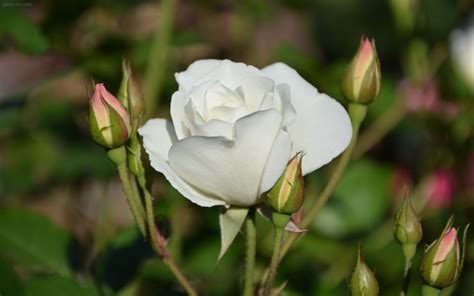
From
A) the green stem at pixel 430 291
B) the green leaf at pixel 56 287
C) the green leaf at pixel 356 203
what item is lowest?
the green leaf at pixel 356 203

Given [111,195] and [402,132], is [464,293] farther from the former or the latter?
[111,195]

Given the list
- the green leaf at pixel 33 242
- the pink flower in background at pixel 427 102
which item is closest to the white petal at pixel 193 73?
the green leaf at pixel 33 242

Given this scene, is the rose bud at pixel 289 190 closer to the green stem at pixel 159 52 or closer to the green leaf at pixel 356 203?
the green stem at pixel 159 52

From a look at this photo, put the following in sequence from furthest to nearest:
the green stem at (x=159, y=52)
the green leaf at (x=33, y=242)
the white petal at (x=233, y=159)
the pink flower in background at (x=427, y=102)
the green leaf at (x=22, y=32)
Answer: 1. the pink flower in background at (x=427, y=102)
2. the green stem at (x=159, y=52)
3. the green leaf at (x=22, y=32)
4. the green leaf at (x=33, y=242)
5. the white petal at (x=233, y=159)

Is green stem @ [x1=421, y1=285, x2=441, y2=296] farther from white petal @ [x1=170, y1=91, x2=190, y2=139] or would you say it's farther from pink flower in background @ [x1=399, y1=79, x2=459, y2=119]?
pink flower in background @ [x1=399, y1=79, x2=459, y2=119]

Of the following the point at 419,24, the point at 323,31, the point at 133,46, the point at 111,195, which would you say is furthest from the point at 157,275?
the point at 323,31

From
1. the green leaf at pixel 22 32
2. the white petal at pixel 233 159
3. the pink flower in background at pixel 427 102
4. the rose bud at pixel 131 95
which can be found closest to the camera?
the white petal at pixel 233 159
